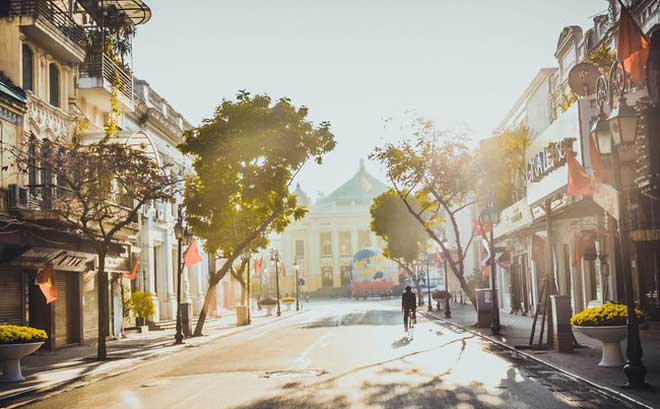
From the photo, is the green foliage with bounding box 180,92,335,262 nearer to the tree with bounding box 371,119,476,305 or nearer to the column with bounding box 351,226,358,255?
the tree with bounding box 371,119,476,305

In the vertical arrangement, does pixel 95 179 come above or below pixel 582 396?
above

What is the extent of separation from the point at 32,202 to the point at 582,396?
17970 millimetres

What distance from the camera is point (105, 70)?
33.0 metres

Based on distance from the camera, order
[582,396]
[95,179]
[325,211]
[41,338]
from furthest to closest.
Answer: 1. [325,211]
2. [95,179]
3. [41,338]
4. [582,396]

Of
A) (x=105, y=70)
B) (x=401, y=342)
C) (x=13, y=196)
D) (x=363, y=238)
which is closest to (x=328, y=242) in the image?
(x=363, y=238)

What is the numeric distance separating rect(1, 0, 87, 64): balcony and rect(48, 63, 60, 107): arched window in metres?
0.44

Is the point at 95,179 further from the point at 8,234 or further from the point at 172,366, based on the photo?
the point at 172,366

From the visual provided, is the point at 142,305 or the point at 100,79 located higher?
the point at 100,79

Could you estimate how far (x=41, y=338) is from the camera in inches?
751

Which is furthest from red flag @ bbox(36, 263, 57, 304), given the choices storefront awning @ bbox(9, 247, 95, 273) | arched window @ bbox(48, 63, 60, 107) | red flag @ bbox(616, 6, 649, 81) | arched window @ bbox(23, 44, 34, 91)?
red flag @ bbox(616, 6, 649, 81)

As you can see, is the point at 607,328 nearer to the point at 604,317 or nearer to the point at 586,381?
the point at 604,317

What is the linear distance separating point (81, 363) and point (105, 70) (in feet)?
45.4

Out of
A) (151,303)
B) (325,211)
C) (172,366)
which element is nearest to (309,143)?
(151,303)

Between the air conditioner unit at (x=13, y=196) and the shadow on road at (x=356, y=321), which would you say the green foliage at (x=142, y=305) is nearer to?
the shadow on road at (x=356, y=321)
